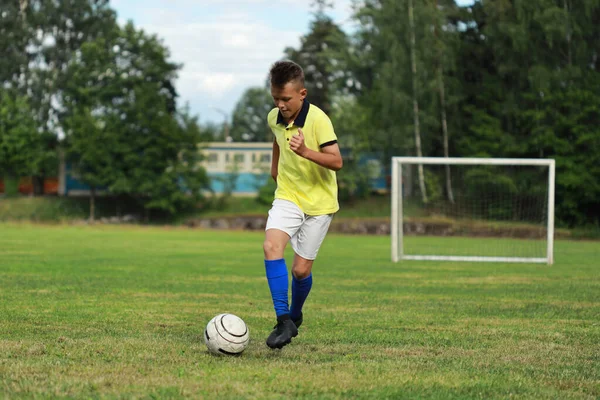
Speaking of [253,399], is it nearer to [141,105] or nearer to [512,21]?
[512,21]

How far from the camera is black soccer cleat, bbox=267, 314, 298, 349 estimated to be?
6.33 m

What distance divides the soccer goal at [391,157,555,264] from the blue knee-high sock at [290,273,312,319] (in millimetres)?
18622

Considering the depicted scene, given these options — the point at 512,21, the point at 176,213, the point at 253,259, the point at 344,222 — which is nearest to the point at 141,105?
the point at 176,213

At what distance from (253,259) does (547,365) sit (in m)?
16.0

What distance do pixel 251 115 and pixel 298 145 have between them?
10401 centimetres

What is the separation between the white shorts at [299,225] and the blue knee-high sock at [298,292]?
0.23m

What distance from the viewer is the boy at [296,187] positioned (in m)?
6.66

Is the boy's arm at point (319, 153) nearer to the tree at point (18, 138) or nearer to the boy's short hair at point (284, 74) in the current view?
the boy's short hair at point (284, 74)

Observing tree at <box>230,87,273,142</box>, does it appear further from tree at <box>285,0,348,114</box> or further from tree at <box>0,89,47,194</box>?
tree at <box>0,89,47,194</box>

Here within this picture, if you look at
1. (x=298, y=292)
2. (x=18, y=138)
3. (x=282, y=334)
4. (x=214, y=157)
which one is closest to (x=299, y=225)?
(x=298, y=292)

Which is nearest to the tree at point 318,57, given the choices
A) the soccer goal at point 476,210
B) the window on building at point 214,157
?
the window on building at point 214,157

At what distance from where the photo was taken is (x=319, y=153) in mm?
6652

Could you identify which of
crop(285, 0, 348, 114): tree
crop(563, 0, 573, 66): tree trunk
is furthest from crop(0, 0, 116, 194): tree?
crop(563, 0, 573, 66): tree trunk

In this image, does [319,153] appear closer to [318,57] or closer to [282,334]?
[282,334]
